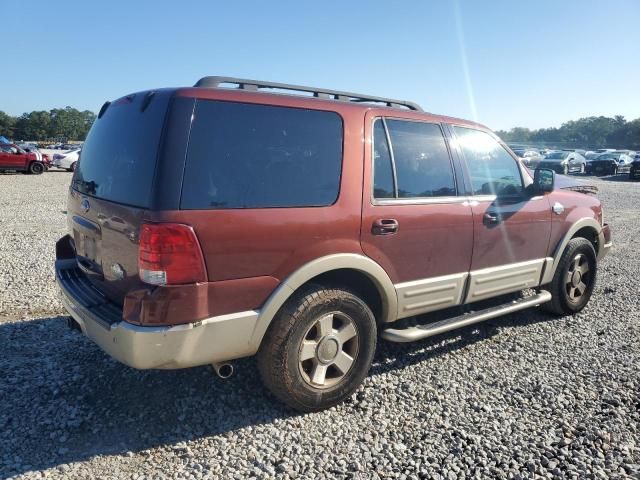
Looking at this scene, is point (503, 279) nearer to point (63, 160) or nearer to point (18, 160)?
point (18, 160)

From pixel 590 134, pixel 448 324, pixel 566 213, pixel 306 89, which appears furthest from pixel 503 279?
pixel 590 134

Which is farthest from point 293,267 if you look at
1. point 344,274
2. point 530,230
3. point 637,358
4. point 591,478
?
point 637,358

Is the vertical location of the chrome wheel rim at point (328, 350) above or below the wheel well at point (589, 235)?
below

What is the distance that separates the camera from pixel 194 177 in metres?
2.56

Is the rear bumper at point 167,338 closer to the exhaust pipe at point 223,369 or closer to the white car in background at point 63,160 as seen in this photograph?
the exhaust pipe at point 223,369

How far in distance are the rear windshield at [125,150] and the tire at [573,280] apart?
394 centimetres

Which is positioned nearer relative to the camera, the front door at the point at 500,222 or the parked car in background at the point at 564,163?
the front door at the point at 500,222

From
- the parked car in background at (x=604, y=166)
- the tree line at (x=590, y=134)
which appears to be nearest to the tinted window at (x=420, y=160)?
the parked car in background at (x=604, y=166)

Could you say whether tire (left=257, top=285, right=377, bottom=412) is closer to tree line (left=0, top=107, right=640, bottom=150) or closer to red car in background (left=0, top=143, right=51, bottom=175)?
red car in background (left=0, top=143, right=51, bottom=175)

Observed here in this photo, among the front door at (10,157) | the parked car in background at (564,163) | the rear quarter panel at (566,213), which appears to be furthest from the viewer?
the parked car in background at (564,163)

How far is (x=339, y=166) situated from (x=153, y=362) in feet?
5.27

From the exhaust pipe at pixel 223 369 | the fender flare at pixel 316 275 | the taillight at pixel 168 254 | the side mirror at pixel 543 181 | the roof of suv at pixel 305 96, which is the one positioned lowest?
the exhaust pipe at pixel 223 369

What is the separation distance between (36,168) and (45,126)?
362ft

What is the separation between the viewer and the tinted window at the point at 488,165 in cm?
394
